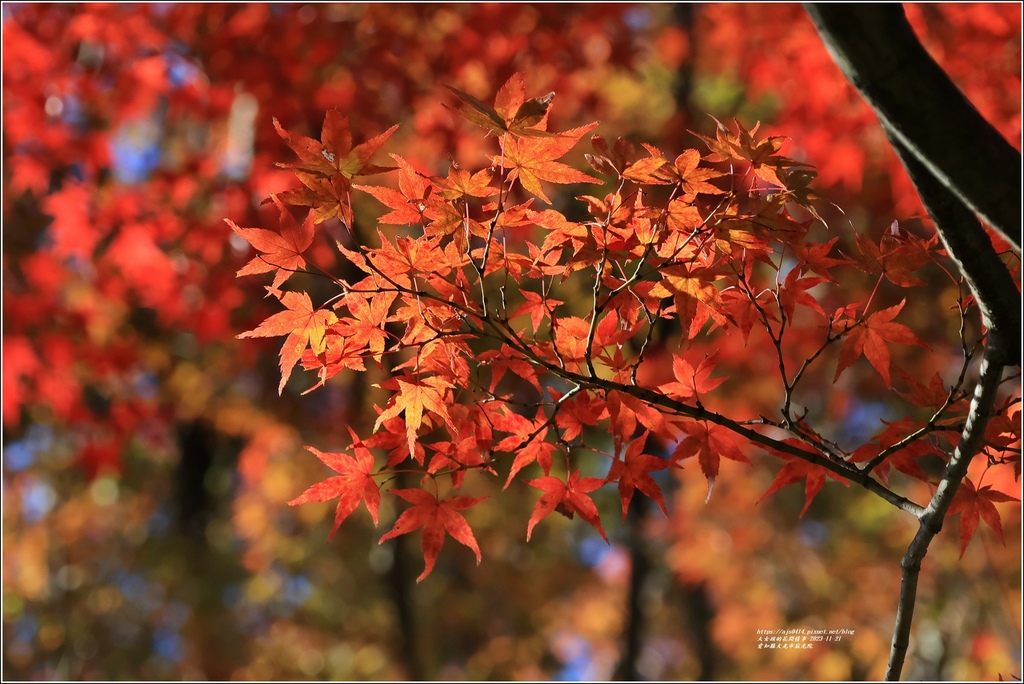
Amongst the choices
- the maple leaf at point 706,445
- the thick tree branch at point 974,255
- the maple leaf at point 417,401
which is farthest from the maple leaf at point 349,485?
the thick tree branch at point 974,255

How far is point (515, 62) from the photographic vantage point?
12.7 ft

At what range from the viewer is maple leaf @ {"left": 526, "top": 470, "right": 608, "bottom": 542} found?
127cm

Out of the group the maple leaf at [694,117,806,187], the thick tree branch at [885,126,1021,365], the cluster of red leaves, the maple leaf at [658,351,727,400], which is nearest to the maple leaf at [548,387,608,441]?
the cluster of red leaves

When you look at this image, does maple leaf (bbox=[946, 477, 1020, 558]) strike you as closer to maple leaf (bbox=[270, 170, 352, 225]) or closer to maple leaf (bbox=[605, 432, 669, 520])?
maple leaf (bbox=[605, 432, 669, 520])

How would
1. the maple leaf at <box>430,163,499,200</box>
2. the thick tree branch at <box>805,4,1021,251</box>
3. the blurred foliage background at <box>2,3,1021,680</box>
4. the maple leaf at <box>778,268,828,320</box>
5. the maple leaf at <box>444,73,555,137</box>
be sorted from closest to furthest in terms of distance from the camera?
the thick tree branch at <box>805,4,1021,251</box>
the maple leaf at <box>444,73,555,137</box>
the maple leaf at <box>430,163,499,200</box>
the maple leaf at <box>778,268,828,320</box>
the blurred foliage background at <box>2,3,1021,680</box>

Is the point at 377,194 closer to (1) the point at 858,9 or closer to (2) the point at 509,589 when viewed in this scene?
(1) the point at 858,9

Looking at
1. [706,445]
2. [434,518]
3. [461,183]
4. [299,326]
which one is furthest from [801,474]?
[299,326]

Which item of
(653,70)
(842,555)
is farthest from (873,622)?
(653,70)

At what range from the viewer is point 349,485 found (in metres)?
1.26

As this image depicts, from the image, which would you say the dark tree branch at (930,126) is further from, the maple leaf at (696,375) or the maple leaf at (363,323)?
the maple leaf at (363,323)

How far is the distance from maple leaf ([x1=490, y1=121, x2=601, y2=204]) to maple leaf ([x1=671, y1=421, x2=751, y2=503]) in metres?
0.43

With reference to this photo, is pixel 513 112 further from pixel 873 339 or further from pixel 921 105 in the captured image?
pixel 873 339

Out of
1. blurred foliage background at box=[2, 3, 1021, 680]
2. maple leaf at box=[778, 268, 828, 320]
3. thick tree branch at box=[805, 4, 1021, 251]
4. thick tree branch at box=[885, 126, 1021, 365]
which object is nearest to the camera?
thick tree branch at box=[805, 4, 1021, 251]

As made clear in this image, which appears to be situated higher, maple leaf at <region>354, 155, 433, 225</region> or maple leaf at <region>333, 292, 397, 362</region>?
maple leaf at <region>354, 155, 433, 225</region>
